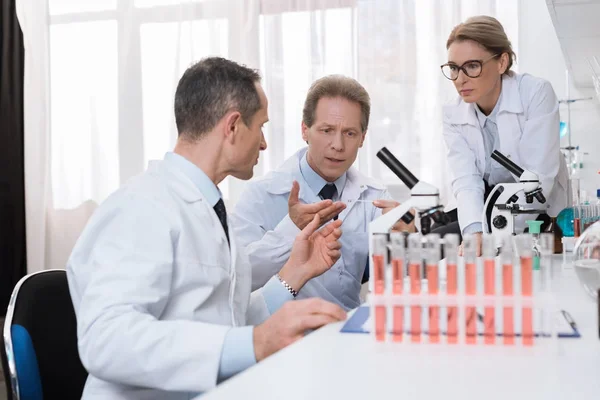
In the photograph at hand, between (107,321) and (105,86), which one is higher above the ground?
(105,86)

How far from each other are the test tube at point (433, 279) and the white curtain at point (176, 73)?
3105 millimetres

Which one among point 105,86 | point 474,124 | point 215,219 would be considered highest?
point 105,86

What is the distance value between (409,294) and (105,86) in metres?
4.08

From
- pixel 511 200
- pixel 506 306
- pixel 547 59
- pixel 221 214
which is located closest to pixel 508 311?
pixel 506 306

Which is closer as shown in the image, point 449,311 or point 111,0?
point 449,311

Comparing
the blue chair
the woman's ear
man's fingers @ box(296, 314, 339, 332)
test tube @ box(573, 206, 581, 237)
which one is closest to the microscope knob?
test tube @ box(573, 206, 581, 237)

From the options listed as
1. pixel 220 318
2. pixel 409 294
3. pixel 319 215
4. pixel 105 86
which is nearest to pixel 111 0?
pixel 105 86

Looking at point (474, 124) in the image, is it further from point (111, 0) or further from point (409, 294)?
point (111, 0)

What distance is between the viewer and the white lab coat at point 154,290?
112cm

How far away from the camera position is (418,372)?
2.89 feet

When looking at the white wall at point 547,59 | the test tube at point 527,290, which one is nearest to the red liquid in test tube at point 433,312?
the test tube at point 527,290

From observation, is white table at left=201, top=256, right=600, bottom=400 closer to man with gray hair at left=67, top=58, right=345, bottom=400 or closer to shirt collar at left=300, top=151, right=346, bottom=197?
man with gray hair at left=67, top=58, right=345, bottom=400

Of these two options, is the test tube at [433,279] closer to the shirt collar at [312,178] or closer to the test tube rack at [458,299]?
the test tube rack at [458,299]

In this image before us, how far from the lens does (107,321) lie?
113 cm
